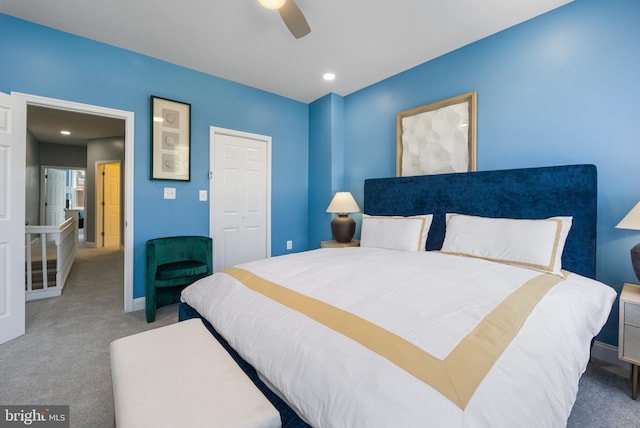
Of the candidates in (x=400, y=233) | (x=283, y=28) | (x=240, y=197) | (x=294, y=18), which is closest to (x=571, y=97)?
(x=400, y=233)

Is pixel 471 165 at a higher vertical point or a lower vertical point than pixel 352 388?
higher

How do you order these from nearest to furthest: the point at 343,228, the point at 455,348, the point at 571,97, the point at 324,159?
the point at 455,348, the point at 571,97, the point at 343,228, the point at 324,159

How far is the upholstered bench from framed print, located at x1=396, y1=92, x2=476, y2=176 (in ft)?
8.91

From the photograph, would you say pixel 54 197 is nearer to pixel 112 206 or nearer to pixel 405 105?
pixel 112 206

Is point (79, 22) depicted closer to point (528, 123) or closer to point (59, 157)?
point (528, 123)

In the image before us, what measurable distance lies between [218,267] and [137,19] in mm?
2690

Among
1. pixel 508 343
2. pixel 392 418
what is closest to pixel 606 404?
pixel 508 343

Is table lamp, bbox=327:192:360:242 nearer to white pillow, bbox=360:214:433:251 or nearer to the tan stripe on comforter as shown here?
white pillow, bbox=360:214:433:251

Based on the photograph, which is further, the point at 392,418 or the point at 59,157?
the point at 59,157

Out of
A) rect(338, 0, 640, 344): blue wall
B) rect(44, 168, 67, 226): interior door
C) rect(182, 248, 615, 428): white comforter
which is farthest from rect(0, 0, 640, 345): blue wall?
rect(44, 168, 67, 226): interior door

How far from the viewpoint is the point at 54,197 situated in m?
7.98

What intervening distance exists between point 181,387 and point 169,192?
2725mm

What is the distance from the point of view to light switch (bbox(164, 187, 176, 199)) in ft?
10.5

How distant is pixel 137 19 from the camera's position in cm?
243
